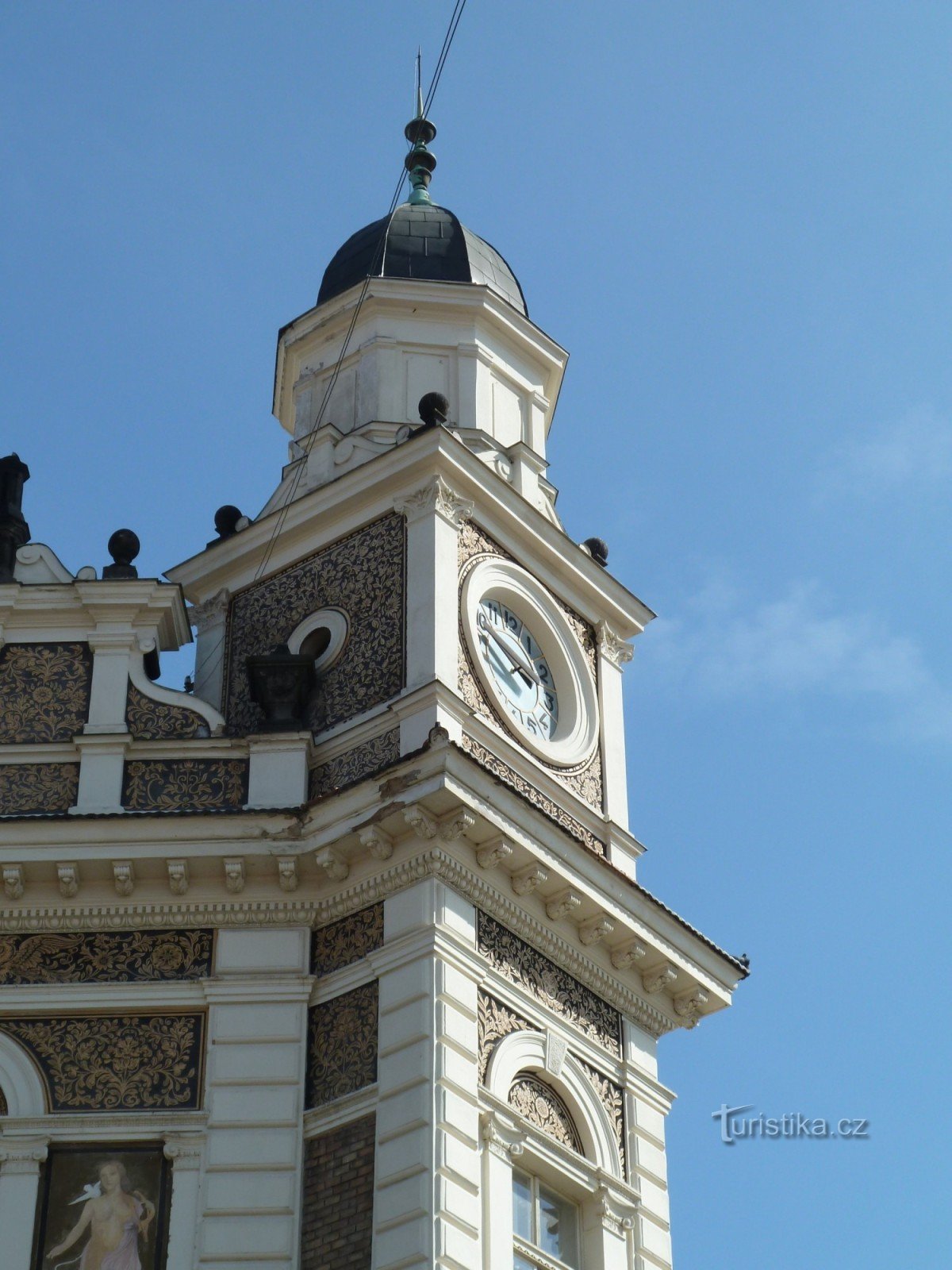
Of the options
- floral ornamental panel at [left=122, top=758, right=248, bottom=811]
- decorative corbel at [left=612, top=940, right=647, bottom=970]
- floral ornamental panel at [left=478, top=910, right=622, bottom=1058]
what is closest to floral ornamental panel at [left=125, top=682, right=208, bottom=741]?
floral ornamental panel at [left=122, top=758, right=248, bottom=811]

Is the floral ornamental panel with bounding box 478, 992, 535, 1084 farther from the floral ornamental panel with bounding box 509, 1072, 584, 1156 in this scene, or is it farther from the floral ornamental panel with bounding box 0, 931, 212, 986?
the floral ornamental panel with bounding box 0, 931, 212, 986

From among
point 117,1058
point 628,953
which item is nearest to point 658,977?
point 628,953

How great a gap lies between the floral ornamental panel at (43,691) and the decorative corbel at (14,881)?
1511 mm

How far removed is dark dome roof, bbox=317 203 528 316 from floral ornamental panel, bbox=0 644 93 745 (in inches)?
235

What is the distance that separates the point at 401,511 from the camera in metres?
23.6

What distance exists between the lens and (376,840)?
2081 centimetres

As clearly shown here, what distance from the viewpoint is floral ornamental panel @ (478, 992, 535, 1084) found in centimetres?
2047

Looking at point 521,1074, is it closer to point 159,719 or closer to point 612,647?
point 159,719

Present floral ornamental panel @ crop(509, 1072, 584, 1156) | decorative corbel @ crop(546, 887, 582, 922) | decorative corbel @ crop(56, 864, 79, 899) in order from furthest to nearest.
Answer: decorative corbel @ crop(546, 887, 582, 922) → decorative corbel @ crop(56, 864, 79, 899) → floral ornamental panel @ crop(509, 1072, 584, 1156)

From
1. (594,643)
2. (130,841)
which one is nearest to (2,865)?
(130,841)

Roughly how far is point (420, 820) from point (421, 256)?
8.60m

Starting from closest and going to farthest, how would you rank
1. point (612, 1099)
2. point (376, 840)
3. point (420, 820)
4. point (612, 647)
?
point (420, 820)
point (376, 840)
point (612, 1099)
point (612, 647)

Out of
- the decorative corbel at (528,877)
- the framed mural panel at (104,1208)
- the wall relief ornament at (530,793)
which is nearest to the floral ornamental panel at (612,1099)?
the decorative corbel at (528,877)

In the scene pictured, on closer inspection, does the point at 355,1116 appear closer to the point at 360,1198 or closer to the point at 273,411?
the point at 360,1198
